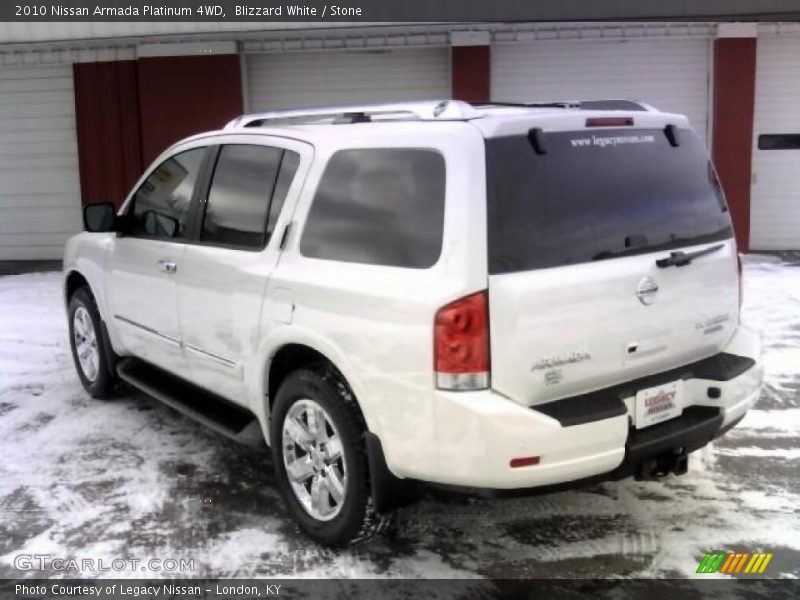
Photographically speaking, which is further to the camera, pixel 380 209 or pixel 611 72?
pixel 611 72

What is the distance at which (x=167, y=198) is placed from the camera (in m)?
4.82

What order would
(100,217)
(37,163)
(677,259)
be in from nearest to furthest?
(677,259) < (100,217) < (37,163)

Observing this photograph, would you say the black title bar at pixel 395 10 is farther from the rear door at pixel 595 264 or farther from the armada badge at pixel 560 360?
the armada badge at pixel 560 360

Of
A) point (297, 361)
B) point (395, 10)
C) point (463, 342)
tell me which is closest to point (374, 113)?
point (297, 361)

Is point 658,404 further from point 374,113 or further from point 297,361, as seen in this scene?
point 374,113

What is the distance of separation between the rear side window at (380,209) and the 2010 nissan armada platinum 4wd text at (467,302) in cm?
1

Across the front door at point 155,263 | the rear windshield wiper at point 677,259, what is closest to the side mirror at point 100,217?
the front door at point 155,263

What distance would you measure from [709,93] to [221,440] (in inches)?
362

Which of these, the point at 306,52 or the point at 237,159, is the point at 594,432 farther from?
the point at 306,52

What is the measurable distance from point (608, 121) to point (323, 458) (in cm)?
187

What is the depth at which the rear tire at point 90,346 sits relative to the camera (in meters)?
5.58

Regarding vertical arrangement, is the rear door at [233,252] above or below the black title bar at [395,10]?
below

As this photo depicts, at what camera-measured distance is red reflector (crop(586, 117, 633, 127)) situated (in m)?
3.35

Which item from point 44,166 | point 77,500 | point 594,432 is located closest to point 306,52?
point 44,166
